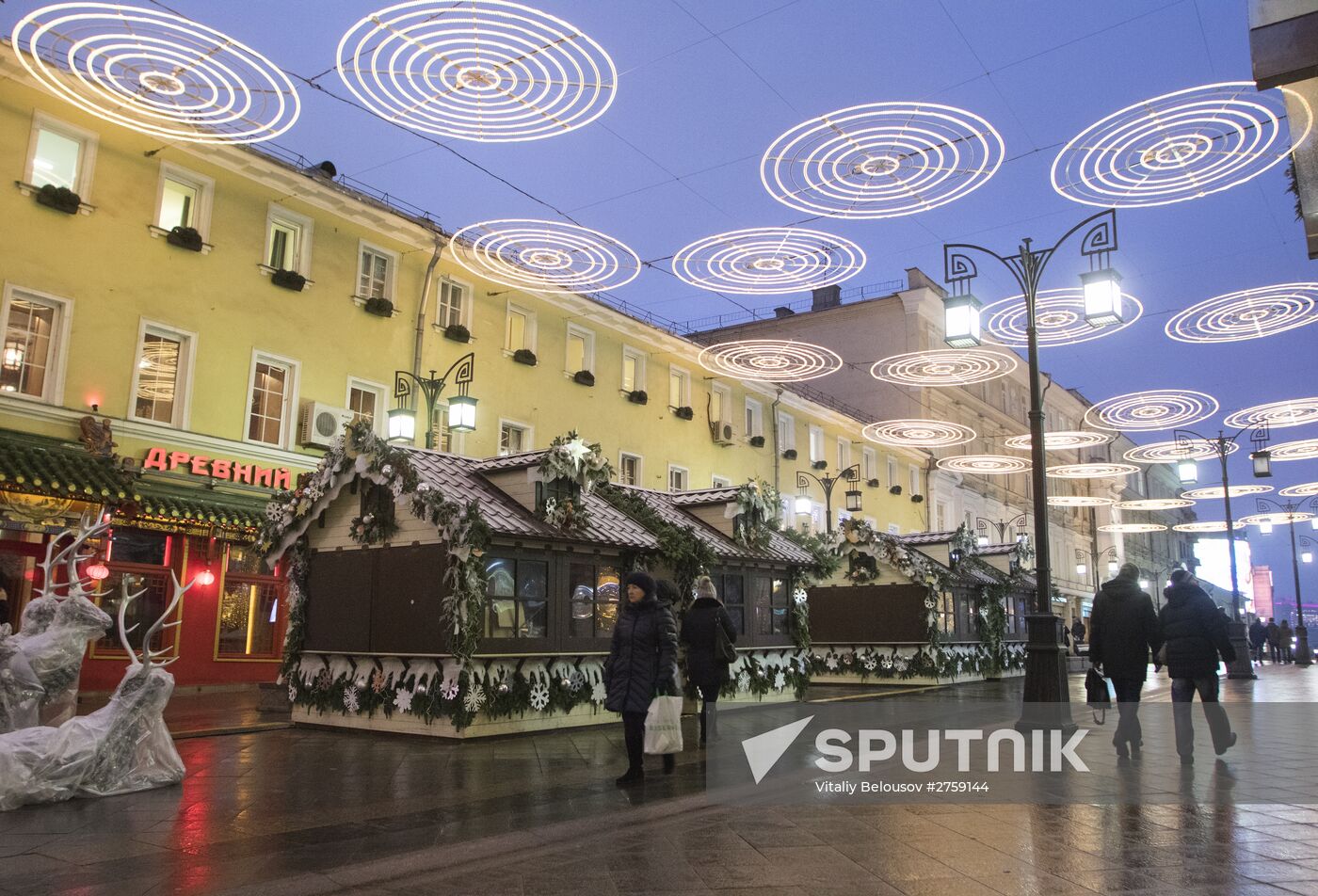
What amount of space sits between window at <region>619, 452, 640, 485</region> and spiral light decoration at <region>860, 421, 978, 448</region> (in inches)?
317

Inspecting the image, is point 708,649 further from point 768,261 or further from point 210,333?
point 210,333

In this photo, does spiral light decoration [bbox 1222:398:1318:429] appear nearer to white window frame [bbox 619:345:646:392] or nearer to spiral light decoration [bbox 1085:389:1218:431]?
spiral light decoration [bbox 1085:389:1218:431]

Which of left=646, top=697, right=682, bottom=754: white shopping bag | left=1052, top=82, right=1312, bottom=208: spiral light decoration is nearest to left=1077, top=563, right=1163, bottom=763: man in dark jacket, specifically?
left=646, top=697, right=682, bottom=754: white shopping bag

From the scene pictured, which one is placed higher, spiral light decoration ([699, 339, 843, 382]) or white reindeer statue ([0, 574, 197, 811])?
spiral light decoration ([699, 339, 843, 382])

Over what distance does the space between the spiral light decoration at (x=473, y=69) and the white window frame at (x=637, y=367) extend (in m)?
16.9

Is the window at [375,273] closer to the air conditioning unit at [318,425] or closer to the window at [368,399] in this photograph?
the window at [368,399]

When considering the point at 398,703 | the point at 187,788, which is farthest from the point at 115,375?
the point at 187,788

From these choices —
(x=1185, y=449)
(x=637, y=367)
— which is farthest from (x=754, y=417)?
(x=1185, y=449)

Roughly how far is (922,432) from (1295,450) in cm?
1152

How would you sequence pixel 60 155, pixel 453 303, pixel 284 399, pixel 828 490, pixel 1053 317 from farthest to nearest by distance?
pixel 828 490 < pixel 453 303 < pixel 1053 317 < pixel 284 399 < pixel 60 155

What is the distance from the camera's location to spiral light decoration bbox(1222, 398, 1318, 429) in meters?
25.2

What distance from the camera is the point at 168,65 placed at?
1406cm

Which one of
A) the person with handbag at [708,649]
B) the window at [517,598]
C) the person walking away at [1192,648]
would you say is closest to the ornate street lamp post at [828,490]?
the window at [517,598]

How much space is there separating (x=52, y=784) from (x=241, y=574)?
13310 mm
